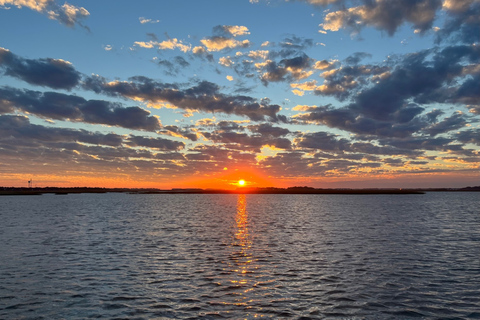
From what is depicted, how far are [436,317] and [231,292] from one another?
10244 millimetres

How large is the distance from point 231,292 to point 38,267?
15497 millimetres

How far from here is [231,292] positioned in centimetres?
2006

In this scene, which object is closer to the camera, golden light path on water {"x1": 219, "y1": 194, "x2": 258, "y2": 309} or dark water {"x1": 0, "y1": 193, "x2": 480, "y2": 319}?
dark water {"x1": 0, "y1": 193, "x2": 480, "y2": 319}

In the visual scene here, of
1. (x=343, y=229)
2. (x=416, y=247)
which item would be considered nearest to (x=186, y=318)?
(x=416, y=247)

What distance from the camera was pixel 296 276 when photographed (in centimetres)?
2348

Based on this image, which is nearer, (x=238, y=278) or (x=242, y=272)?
(x=238, y=278)

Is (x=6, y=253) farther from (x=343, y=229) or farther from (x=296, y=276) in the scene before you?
(x=343, y=229)

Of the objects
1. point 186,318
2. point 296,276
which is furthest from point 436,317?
point 186,318

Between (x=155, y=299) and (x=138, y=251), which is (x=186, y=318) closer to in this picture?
(x=155, y=299)

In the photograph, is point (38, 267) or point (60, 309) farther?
point (38, 267)

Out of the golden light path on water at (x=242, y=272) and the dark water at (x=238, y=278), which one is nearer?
the dark water at (x=238, y=278)

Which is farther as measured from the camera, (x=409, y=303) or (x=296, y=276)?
(x=296, y=276)

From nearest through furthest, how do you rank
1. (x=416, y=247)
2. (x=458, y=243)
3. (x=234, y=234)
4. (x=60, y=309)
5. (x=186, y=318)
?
1. (x=186, y=318)
2. (x=60, y=309)
3. (x=416, y=247)
4. (x=458, y=243)
5. (x=234, y=234)

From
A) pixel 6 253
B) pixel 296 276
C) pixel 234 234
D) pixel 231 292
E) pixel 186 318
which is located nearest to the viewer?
pixel 186 318
